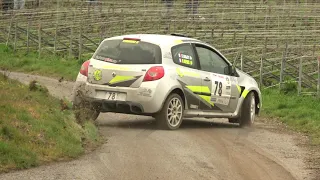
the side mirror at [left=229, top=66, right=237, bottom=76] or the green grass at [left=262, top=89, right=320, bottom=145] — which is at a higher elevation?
the side mirror at [left=229, top=66, right=237, bottom=76]

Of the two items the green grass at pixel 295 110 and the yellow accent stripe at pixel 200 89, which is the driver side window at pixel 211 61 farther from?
the green grass at pixel 295 110

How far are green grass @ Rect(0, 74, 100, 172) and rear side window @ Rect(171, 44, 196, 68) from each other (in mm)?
2301

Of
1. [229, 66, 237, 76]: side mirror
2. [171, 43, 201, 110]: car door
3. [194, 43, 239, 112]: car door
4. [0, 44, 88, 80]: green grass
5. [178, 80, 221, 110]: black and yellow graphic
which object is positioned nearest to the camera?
[171, 43, 201, 110]: car door

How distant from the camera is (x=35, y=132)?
1116cm

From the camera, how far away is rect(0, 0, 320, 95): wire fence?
2652cm

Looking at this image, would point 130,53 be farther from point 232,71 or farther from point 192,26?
point 192,26

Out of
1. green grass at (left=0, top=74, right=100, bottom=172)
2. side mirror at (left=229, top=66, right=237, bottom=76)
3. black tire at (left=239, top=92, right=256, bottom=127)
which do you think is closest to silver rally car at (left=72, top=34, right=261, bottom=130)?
side mirror at (left=229, top=66, right=237, bottom=76)

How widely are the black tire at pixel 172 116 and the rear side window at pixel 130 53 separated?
67 cm

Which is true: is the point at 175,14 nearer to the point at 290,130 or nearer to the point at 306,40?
the point at 306,40

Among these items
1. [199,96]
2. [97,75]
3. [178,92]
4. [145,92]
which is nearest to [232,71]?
[199,96]

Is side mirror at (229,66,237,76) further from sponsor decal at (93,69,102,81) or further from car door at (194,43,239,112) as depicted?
sponsor decal at (93,69,102,81)

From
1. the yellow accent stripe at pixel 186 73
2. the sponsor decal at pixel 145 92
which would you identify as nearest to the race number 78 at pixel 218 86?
the yellow accent stripe at pixel 186 73

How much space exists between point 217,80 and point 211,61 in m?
0.37

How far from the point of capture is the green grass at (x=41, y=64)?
26903mm
